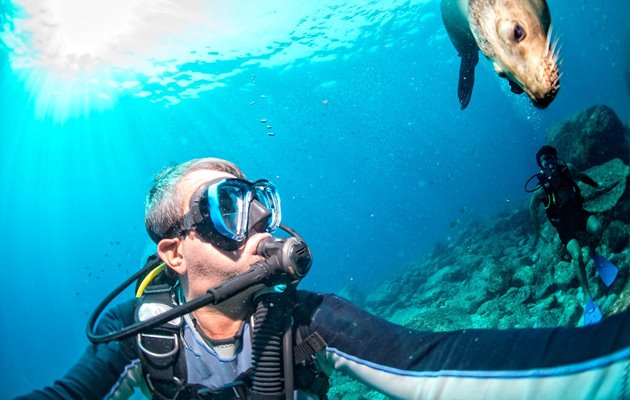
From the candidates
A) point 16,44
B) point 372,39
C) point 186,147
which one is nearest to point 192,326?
point 16,44

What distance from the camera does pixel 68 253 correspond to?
9431 centimetres

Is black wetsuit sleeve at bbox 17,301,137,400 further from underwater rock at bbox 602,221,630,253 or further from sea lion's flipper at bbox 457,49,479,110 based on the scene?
underwater rock at bbox 602,221,630,253

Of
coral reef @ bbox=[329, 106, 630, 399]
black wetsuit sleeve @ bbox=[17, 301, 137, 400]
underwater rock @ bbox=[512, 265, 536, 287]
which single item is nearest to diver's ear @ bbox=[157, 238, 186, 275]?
black wetsuit sleeve @ bbox=[17, 301, 137, 400]

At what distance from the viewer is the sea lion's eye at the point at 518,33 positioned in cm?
89

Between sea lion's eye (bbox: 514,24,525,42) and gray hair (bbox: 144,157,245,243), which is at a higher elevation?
gray hair (bbox: 144,157,245,243)

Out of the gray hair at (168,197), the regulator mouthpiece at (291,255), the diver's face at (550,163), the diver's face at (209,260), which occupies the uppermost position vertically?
the gray hair at (168,197)

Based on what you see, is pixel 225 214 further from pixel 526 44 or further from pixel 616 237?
pixel 616 237

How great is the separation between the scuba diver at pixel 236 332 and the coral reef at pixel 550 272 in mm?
2660

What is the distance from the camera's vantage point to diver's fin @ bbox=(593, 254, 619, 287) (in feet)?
15.5

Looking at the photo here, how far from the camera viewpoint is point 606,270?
4.78m

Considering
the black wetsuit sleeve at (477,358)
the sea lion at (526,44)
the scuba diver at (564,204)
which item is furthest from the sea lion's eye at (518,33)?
the scuba diver at (564,204)

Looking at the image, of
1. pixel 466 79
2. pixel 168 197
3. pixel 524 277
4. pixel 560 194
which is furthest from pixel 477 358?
pixel 524 277

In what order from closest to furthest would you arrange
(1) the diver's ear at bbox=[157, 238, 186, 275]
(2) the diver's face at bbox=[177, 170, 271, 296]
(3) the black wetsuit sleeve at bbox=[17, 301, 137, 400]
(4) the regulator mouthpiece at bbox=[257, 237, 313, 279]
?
(3) the black wetsuit sleeve at bbox=[17, 301, 137, 400] → (4) the regulator mouthpiece at bbox=[257, 237, 313, 279] → (2) the diver's face at bbox=[177, 170, 271, 296] → (1) the diver's ear at bbox=[157, 238, 186, 275]

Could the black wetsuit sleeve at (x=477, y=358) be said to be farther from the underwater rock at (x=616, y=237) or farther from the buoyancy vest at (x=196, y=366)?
the underwater rock at (x=616, y=237)
